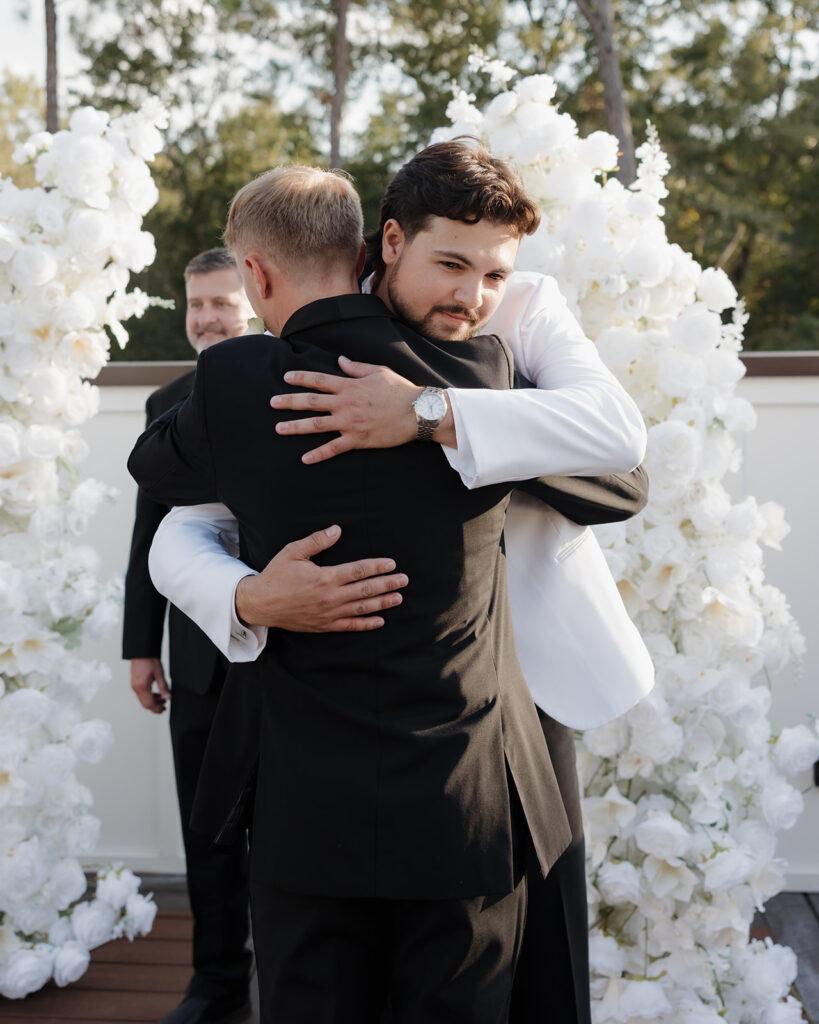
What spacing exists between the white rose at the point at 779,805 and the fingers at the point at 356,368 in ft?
5.21

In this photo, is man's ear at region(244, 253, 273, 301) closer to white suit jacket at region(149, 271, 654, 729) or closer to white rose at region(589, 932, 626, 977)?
white suit jacket at region(149, 271, 654, 729)

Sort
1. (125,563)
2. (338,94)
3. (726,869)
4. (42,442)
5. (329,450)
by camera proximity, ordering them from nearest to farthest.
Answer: (329,450) → (726,869) → (42,442) → (125,563) → (338,94)

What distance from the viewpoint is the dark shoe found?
264 cm

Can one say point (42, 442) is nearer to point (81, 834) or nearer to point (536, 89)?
point (81, 834)

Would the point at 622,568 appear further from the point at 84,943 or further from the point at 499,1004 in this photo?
the point at 84,943

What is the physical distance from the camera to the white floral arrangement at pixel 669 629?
7.36 ft

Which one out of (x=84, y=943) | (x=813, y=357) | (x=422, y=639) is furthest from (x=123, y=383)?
(x=422, y=639)

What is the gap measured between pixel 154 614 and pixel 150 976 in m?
1.06

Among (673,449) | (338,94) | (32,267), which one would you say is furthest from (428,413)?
(338,94)

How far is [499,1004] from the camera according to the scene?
52.6 inches

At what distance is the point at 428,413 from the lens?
4.08ft

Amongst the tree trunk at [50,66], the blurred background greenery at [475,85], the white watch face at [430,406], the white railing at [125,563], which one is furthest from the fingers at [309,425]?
the blurred background greenery at [475,85]

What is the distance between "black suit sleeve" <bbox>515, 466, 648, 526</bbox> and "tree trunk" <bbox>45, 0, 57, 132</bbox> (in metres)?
11.6

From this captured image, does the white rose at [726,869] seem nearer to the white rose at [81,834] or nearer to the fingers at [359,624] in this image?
the fingers at [359,624]
